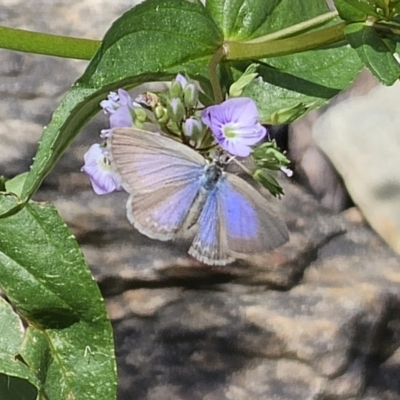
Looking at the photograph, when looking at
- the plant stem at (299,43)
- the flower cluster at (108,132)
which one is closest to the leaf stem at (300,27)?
the plant stem at (299,43)

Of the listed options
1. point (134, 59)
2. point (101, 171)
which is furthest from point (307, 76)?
point (101, 171)

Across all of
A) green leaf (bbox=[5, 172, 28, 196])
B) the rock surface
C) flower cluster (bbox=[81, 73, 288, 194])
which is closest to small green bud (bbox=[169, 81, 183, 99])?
flower cluster (bbox=[81, 73, 288, 194])

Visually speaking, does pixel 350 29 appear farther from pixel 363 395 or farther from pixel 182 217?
pixel 363 395

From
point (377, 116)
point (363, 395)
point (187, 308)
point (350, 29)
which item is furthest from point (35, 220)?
point (377, 116)

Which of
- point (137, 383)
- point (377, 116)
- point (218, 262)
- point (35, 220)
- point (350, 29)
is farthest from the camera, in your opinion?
point (377, 116)

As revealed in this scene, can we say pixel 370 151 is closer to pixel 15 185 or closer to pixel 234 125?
pixel 15 185

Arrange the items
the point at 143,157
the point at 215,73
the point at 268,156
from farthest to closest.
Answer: the point at 215,73 → the point at 268,156 → the point at 143,157
